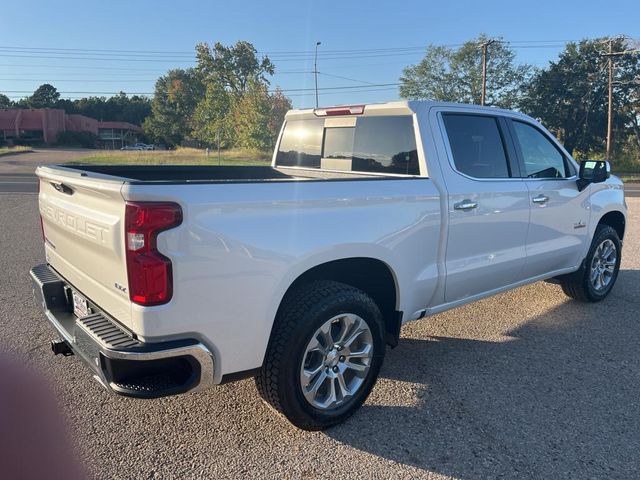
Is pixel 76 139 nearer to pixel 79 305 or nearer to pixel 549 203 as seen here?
pixel 79 305

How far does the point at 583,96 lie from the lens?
47.7 meters

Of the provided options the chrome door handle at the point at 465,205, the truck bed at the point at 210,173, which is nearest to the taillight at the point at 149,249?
the truck bed at the point at 210,173

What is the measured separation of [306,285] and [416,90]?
55404 millimetres

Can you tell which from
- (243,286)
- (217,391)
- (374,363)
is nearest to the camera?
(243,286)

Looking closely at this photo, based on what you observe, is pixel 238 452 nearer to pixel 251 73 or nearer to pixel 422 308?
pixel 422 308

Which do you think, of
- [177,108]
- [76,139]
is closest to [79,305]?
[76,139]

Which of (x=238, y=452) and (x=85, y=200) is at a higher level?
(x=85, y=200)

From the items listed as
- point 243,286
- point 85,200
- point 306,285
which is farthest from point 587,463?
point 85,200

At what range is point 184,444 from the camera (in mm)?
2750

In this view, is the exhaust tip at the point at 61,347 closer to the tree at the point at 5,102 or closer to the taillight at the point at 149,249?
the taillight at the point at 149,249

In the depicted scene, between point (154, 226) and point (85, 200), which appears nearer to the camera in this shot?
point (154, 226)

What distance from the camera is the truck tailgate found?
2281 mm

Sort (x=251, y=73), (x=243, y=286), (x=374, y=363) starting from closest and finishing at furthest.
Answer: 1. (x=243, y=286)
2. (x=374, y=363)
3. (x=251, y=73)

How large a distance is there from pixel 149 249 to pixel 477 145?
8.66 ft
